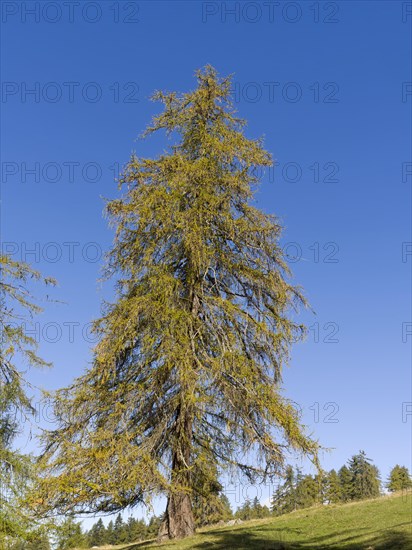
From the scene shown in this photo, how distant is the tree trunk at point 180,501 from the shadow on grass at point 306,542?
1.71ft

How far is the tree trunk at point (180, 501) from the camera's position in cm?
1365

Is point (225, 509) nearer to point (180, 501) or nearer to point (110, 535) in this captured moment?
point (180, 501)

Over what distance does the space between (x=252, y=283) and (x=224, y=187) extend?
122 inches

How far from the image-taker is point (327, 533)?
15.2 meters

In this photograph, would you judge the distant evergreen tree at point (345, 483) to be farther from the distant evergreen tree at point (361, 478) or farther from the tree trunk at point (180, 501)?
the tree trunk at point (180, 501)

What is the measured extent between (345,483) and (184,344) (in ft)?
240

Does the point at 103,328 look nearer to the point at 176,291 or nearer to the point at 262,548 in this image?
→ the point at 176,291

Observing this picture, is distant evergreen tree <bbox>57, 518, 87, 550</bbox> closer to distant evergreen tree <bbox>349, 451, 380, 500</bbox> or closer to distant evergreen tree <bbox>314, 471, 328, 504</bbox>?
distant evergreen tree <bbox>314, 471, 328, 504</bbox>

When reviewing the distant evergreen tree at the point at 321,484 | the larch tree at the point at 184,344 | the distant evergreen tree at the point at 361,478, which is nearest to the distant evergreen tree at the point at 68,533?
the larch tree at the point at 184,344

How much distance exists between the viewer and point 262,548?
42.5 feet

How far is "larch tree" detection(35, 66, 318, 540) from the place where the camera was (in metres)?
13.1

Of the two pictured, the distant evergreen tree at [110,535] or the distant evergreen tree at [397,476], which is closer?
the distant evergreen tree at [397,476]

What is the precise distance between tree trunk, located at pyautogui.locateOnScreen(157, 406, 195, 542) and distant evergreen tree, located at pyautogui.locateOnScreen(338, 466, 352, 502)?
61.9 metres

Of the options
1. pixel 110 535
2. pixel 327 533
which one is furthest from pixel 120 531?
pixel 327 533
